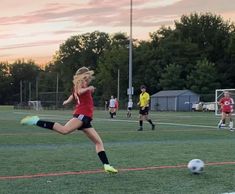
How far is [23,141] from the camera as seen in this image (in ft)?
56.5

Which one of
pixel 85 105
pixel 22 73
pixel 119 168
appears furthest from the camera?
pixel 22 73

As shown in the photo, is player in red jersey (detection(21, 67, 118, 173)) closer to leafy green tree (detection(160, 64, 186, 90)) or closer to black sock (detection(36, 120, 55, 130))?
black sock (detection(36, 120, 55, 130))

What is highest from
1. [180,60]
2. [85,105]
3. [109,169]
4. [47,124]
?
[180,60]

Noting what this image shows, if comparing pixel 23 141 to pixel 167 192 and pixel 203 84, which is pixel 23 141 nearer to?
pixel 167 192

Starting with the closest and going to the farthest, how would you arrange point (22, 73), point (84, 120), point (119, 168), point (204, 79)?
point (84, 120) → point (119, 168) → point (204, 79) → point (22, 73)

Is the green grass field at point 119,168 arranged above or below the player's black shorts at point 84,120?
below

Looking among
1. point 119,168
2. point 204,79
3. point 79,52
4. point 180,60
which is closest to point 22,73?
point 79,52

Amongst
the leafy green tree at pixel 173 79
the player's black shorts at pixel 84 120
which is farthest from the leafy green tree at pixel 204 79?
the player's black shorts at pixel 84 120

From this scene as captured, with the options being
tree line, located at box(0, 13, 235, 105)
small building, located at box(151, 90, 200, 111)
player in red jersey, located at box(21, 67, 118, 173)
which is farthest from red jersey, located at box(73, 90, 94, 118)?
tree line, located at box(0, 13, 235, 105)

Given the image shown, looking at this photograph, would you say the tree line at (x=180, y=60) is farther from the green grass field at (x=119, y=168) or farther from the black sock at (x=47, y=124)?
the black sock at (x=47, y=124)

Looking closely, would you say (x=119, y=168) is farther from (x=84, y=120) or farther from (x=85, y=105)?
(x=85, y=105)

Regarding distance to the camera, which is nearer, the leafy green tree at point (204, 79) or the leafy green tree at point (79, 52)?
the leafy green tree at point (204, 79)

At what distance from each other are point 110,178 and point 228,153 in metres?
5.05

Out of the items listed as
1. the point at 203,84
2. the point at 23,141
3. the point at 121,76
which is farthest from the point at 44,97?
the point at 23,141
